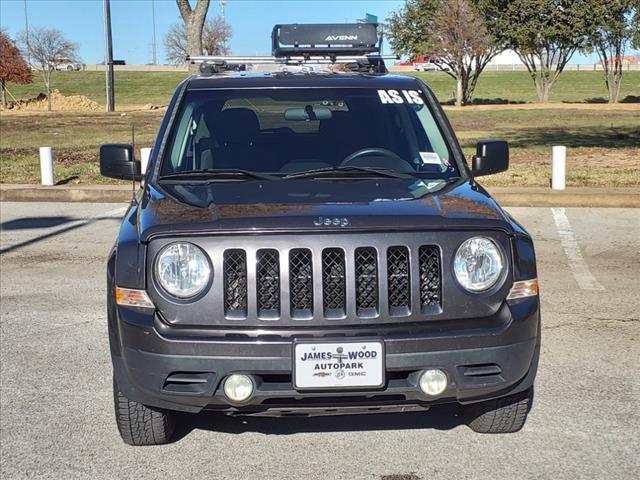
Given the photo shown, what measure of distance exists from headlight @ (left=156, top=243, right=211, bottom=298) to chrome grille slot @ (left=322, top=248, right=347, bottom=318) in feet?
1.53

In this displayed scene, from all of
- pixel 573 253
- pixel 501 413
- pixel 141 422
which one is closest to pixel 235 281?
pixel 141 422

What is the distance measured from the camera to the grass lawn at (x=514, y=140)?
14.3 m

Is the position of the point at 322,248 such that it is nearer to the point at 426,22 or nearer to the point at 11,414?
the point at 11,414

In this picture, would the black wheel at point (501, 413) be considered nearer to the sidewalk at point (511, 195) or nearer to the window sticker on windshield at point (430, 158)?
the window sticker on windshield at point (430, 158)

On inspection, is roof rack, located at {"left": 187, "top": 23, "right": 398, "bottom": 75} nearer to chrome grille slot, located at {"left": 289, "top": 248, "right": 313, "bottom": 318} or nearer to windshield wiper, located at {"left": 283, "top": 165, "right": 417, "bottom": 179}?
windshield wiper, located at {"left": 283, "top": 165, "right": 417, "bottom": 179}

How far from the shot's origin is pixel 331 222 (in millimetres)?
3488

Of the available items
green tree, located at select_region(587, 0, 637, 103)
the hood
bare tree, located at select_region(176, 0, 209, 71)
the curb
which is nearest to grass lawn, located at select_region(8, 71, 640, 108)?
green tree, located at select_region(587, 0, 637, 103)

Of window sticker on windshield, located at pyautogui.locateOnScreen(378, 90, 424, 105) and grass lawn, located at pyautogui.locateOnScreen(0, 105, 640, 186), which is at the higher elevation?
window sticker on windshield, located at pyautogui.locateOnScreen(378, 90, 424, 105)

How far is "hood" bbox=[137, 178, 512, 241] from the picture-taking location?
3477 mm

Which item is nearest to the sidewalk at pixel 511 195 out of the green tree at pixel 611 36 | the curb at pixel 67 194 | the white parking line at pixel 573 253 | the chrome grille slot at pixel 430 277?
the curb at pixel 67 194

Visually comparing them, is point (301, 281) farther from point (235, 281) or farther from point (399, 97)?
point (399, 97)

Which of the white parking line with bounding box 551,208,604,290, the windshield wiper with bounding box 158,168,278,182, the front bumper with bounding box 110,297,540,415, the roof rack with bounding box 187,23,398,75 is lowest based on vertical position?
the white parking line with bounding box 551,208,604,290

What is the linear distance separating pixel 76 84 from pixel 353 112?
67.7m

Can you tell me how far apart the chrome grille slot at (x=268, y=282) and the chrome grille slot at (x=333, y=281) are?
0.19m
